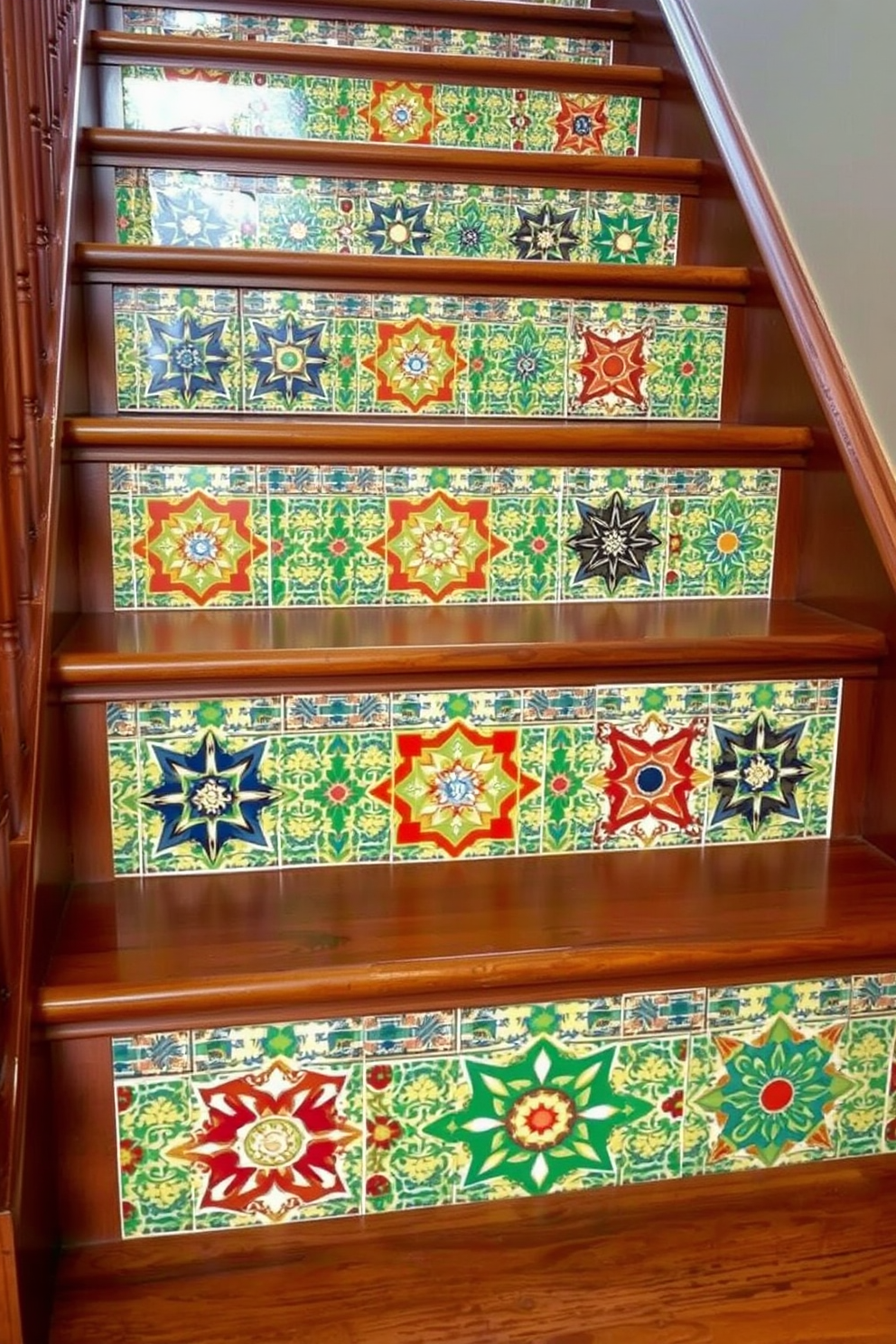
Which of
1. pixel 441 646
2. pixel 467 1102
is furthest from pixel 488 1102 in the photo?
pixel 441 646

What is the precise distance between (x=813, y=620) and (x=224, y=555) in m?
0.68

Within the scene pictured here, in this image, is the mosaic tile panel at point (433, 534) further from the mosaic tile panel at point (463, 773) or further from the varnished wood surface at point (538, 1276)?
the varnished wood surface at point (538, 1276)

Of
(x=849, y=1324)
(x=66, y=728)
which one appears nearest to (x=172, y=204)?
(x=66, y=728)

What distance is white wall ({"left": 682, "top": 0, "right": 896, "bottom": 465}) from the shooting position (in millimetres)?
1223

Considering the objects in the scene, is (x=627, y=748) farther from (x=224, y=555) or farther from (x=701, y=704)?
(x=224, y=555)

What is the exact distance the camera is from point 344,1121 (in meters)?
0.99

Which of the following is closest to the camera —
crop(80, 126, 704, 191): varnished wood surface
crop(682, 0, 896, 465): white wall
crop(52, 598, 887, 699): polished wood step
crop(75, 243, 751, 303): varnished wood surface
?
crop(52, 598, 887, 699): polished wood step

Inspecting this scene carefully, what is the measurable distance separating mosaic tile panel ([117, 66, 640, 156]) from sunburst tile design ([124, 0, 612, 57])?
15 cm

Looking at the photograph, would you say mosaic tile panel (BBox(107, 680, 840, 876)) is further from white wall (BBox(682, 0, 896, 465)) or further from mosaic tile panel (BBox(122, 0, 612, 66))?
mosaic tile panel (BBox(122, 0, 612, 66))

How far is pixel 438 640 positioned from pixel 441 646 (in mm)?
28

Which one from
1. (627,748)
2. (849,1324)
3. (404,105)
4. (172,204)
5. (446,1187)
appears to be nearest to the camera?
(849,1324)

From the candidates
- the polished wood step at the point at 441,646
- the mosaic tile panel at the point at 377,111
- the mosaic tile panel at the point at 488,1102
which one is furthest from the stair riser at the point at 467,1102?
the mosaic tile panel at the point at 377,111

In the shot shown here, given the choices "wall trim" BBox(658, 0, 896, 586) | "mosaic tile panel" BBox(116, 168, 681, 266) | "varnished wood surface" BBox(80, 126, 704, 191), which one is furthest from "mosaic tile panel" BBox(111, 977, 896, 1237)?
"varnished wood surface" BBox(80, 126, 704, 191)

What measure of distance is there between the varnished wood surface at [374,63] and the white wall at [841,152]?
0.32m
